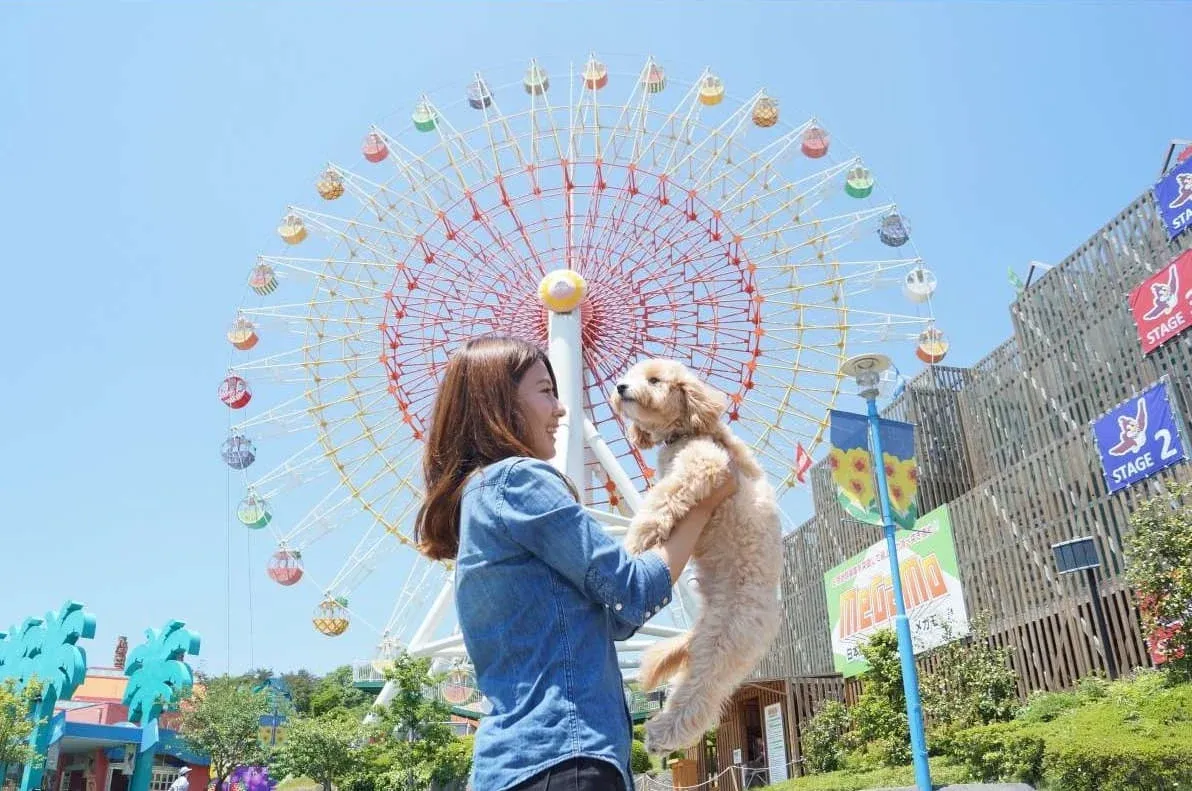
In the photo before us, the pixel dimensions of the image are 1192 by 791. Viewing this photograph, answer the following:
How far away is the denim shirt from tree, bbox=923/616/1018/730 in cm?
1668

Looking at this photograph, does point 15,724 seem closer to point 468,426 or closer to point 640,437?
point 640,437

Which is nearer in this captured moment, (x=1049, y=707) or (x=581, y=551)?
(x=581, y=551)

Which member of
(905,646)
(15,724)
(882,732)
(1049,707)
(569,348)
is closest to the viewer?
(905,646)

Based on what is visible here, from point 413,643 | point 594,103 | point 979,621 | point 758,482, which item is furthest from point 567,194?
point 758,482

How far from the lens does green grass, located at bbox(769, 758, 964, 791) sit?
13648mm

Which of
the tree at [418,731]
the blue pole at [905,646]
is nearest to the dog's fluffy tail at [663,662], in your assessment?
the blue pole at [905,646]

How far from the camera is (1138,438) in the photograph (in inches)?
731

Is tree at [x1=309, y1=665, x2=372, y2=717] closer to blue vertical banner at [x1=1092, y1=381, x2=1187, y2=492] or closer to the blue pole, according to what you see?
blue vertical banner at [x1=1092, y1=381, x2=1187, y2=492]

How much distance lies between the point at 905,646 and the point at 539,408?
8.97 m

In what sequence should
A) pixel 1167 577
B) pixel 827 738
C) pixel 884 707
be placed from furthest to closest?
pixel 827 738 → pixel 884 707 → pixel 1167 577

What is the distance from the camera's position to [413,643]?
2069 cm

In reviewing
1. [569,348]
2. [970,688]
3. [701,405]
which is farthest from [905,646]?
[569,348]

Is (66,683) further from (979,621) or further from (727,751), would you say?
(979,621)

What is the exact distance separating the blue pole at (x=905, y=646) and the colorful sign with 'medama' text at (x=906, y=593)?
11004 mm
